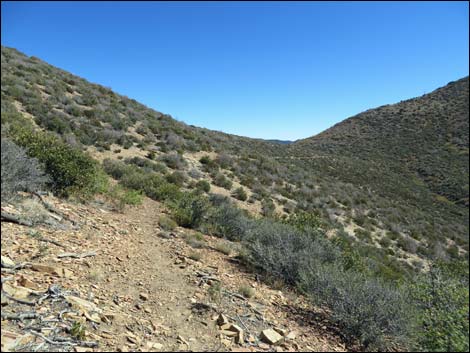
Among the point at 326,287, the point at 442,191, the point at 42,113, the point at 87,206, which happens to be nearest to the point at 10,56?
the point at 42,113

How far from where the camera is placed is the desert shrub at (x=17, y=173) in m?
5.30

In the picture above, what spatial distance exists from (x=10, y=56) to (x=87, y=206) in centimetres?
2098

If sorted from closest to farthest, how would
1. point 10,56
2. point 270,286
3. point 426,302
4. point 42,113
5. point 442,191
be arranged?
point 426,302 < point 270,286 < point 42,113 < point 10,56 < point 442,191

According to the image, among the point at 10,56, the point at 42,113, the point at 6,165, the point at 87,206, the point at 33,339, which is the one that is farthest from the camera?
the point at 10,56

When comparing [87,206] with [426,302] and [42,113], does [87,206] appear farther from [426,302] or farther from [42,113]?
[42,113]

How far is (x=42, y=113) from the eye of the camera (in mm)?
13938

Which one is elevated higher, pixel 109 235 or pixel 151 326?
pixel 109 235

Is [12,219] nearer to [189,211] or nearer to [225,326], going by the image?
[225,326]

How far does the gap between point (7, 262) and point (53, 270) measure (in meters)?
0.55

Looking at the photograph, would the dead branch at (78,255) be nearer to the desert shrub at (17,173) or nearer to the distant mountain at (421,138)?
the desert shrub at (17,173)

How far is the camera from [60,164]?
7.32 metres

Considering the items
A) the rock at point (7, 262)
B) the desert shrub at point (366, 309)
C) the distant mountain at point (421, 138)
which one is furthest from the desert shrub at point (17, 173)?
the distant mountain at point (421, 138)

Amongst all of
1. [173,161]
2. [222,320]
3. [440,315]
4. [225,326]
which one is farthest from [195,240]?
[173,161]

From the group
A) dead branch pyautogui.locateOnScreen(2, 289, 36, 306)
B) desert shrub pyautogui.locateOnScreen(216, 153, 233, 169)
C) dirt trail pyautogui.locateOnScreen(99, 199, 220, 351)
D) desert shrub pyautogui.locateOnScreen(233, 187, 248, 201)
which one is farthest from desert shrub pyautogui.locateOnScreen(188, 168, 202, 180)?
dead branch pyautogui.locateOnScreen(2, 289, 36, 306)
